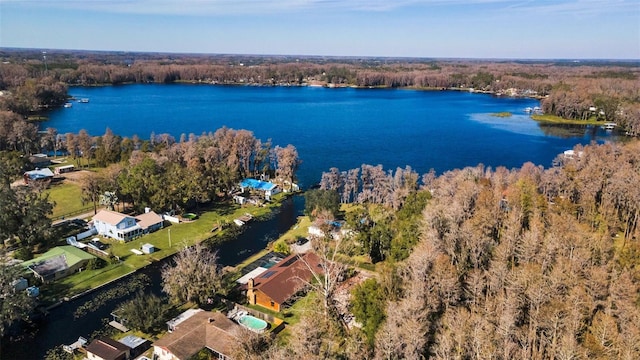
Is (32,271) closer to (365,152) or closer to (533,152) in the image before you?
(365,152)

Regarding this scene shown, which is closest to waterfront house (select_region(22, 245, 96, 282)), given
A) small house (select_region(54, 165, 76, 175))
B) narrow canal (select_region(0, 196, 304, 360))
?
narrow canal (select_region(0, 196, 304, 360))

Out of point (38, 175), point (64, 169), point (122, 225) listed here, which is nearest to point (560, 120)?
point (122, 225)

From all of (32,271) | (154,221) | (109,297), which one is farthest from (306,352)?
(154,221)

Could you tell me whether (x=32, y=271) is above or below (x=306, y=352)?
below

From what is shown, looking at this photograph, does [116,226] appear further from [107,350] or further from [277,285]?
[277,285]

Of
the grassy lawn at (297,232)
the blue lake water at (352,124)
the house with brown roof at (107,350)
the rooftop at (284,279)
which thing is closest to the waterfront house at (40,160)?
the blue lake water at (352,124)

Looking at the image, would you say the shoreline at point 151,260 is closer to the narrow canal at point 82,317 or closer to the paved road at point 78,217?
the narrow canal at point 82,317
